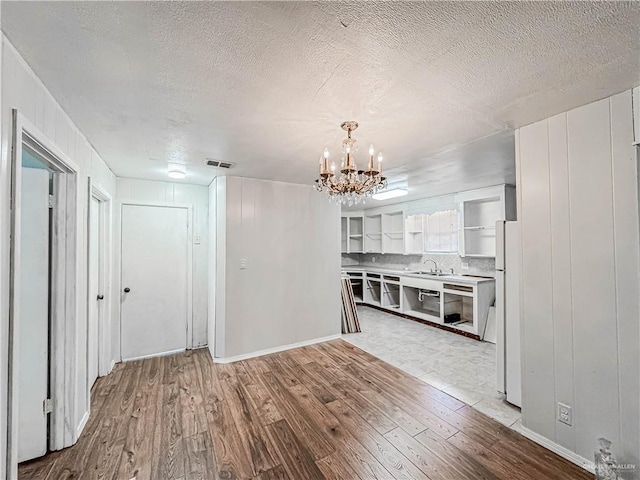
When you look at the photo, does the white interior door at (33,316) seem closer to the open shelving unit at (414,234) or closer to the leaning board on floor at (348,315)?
the leaning board on floor at (348,315)

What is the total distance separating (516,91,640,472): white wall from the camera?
1.66 m

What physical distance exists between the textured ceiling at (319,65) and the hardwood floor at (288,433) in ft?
7.89

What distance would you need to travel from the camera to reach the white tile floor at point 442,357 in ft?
8.67

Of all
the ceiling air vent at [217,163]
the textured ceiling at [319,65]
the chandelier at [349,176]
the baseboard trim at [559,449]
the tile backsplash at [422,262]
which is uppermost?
the textured ceiling at [319,65]

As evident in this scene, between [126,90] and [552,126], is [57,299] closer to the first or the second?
[126,90]

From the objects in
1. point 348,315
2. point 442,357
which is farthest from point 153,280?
point 442,357

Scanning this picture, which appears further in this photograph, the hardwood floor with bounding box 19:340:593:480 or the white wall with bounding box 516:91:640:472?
the hardwood floor with bounding box 19:340:593:480

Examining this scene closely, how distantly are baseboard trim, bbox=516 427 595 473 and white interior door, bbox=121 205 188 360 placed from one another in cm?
399

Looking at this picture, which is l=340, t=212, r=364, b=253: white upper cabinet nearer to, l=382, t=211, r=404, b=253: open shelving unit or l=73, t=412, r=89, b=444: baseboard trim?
l=382, t=211, r=404, b=253: open shelving unit

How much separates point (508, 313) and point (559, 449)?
1025 mm

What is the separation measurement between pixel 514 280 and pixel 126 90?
330 cm

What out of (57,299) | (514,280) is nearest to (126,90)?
(57,299)

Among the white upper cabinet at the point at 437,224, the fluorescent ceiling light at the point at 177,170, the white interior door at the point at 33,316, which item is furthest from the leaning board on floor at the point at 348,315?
the white interior door at the point at 33,316

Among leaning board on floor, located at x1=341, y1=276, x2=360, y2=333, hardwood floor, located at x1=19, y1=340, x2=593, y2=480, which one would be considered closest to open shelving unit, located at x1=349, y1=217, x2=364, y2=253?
leaning board on floor, located at x1=341, y1=276, x2=360, y2=333
